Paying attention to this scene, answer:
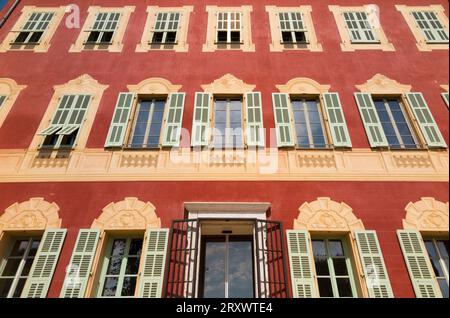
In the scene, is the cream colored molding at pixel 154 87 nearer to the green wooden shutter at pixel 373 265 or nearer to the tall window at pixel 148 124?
the tall window at pixel 148 124

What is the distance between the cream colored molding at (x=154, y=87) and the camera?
902 cm

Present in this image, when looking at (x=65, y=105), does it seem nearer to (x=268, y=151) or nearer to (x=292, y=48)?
(x=268, y=151)

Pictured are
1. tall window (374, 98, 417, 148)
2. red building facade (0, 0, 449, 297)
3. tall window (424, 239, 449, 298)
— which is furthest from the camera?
tall window (374, 98, 417, 148)

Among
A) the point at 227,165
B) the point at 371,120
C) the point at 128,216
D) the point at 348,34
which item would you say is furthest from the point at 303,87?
the point at 128,216

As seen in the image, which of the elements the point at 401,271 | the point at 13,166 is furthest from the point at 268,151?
the point at 13,166

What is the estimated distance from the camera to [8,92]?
902cm

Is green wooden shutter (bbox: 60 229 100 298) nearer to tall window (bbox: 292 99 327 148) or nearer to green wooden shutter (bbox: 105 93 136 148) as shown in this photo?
green wooden shutter (bbox: 105 93 136 148)

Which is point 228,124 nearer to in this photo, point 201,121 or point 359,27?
point 201,121

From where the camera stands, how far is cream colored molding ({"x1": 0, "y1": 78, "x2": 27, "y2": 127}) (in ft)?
28.2

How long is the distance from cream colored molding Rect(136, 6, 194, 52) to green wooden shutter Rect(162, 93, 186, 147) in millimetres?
2096

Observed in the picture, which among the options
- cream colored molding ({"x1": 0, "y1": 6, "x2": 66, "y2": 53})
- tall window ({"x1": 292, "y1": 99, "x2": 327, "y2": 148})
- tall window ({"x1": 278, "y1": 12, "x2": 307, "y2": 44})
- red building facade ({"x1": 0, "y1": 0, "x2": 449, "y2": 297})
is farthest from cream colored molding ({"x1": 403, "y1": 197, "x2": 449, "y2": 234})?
cream colored molding ({"x1": 0, "y1": 6, "x2": 66, "y2": 53})

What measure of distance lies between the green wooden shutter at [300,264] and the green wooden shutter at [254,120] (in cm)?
236

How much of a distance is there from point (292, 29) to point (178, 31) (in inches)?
141
